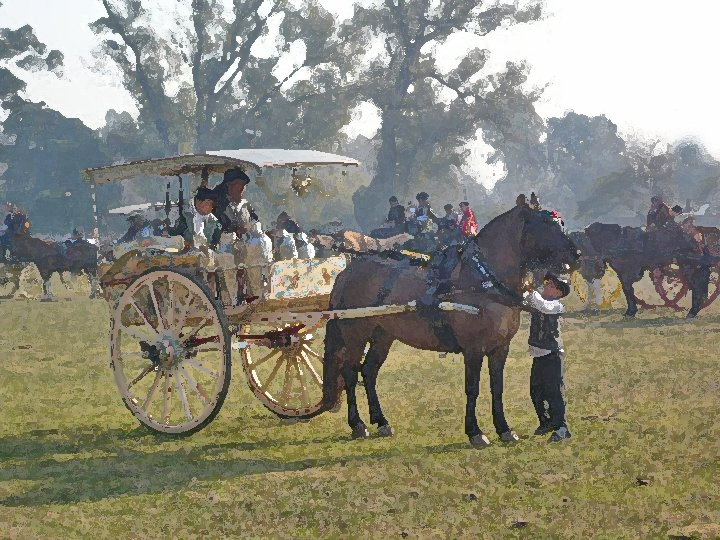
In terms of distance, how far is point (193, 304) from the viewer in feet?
30.1

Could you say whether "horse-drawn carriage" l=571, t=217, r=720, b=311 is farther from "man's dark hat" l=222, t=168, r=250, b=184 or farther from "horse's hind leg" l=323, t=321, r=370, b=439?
"man's dark hat" l=222, t=168, r=250, b=184

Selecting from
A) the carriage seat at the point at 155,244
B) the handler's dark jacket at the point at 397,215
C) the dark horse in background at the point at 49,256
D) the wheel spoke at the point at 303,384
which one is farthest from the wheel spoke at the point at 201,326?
the dark horse in background at the point at 49,256

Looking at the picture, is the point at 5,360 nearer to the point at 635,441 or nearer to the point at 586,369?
the point at 586,369

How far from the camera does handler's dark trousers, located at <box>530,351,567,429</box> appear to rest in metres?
8.71

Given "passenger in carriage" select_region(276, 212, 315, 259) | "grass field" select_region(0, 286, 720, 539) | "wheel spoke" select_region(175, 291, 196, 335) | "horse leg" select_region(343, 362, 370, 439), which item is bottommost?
"grass field" select_region(0, 286, 720, 539)

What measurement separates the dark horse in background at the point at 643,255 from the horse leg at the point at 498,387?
12.0m

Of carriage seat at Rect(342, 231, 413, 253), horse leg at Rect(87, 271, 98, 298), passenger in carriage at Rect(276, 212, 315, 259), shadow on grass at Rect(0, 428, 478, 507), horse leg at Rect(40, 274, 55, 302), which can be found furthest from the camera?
horse leg at Rect(87, 271, 98, 298)

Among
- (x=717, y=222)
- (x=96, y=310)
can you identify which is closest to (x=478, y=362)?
(x=96, y=310)

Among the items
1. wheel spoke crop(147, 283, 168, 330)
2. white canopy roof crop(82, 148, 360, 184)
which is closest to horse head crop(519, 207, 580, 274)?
white canopy roof crop(82, 148, 360, 184)

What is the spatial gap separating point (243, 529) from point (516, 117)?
4972cm

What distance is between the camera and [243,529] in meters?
6.13

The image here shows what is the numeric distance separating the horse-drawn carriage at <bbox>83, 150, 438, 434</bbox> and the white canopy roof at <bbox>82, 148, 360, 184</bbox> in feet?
0.03

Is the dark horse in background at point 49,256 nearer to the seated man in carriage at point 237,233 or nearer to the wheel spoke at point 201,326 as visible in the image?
the seated man in carriage at point 237,233

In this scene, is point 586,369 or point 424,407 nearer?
point 424,407
